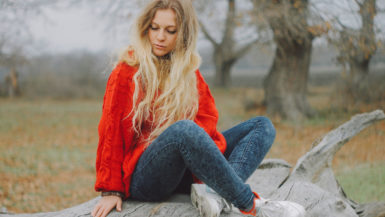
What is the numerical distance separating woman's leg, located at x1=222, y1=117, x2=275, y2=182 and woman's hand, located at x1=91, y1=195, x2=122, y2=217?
0.75m

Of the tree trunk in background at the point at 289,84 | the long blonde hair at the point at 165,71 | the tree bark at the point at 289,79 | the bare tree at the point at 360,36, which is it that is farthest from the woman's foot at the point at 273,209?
the tree trunk in background at the point at 289,84

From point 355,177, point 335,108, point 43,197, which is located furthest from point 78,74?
point 355,177

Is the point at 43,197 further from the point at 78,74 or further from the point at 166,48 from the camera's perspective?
the point at 78,74

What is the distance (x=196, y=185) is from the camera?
2.06 metres

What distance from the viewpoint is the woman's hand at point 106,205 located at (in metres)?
1.92

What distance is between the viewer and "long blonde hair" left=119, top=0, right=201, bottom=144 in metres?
2.06

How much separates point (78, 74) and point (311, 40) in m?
14.2

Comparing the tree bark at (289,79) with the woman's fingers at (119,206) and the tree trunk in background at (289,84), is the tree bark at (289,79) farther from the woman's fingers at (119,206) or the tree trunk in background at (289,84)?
the woman's fingers at (119,206)

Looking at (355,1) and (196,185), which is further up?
(355,1)

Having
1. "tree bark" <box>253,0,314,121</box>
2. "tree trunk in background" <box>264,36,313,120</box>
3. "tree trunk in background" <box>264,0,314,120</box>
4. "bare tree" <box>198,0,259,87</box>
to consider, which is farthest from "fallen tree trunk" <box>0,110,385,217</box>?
"bare tree" <box>198,0,259,87</box>

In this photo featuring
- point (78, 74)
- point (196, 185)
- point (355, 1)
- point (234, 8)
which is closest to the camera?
point (196, 185)

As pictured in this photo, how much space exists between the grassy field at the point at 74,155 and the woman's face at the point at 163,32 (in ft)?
9.05

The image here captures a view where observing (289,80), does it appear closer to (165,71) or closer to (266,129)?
(266,129)

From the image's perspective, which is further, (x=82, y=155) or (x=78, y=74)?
(x=78, y=74)
